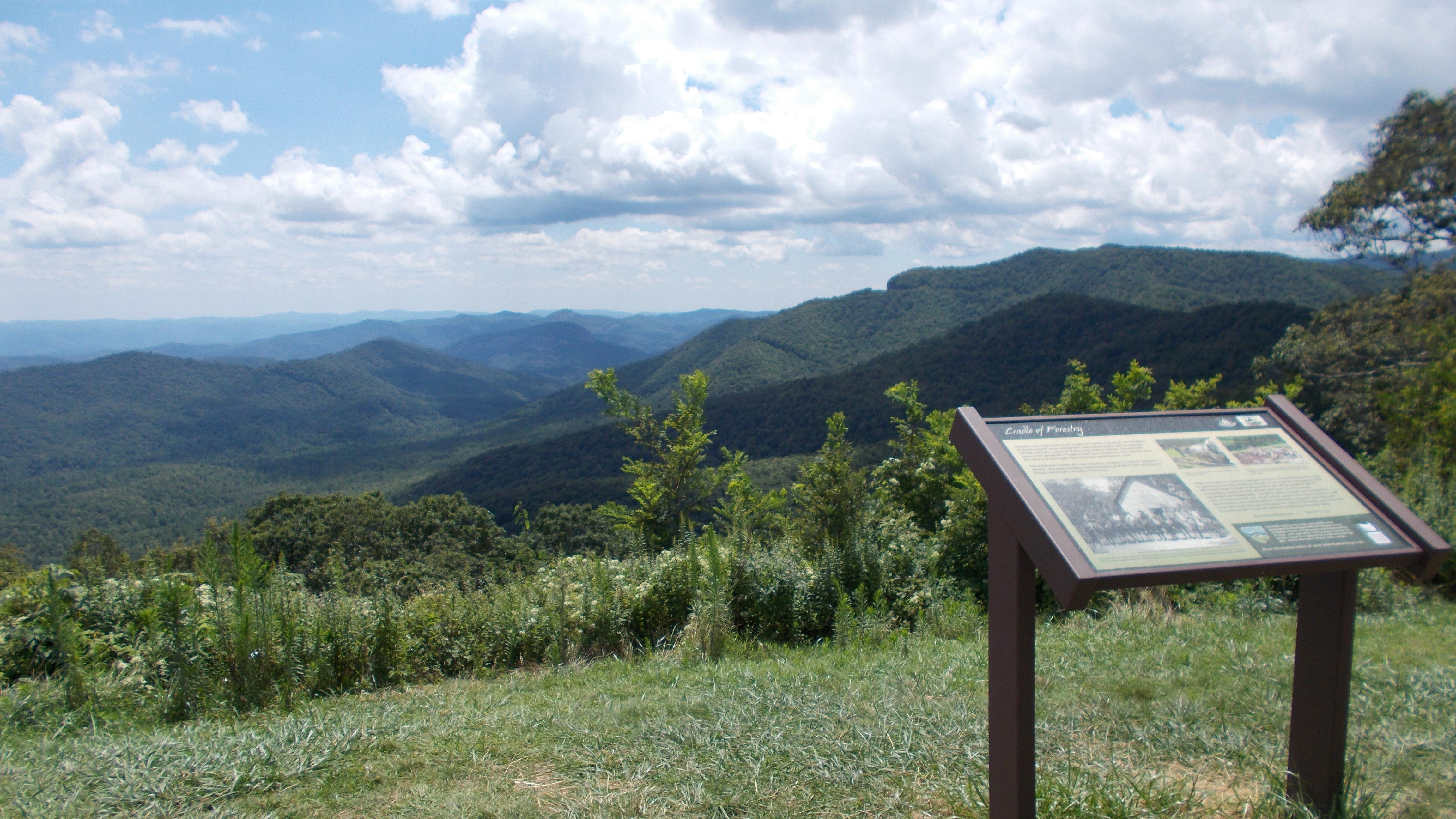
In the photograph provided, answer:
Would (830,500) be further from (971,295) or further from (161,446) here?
(161,446)

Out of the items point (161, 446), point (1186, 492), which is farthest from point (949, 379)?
point (161, 446)

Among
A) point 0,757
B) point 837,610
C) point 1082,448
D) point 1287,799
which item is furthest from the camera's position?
point 837,610

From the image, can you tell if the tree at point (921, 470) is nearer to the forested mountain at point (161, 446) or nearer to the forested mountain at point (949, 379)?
the forested mountain at point (949, 379)

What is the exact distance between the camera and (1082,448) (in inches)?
86.7

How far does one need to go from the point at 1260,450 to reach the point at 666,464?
29.3 feet

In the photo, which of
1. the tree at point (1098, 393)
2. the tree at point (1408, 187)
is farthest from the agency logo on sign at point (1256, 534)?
the tree at point (1408, 187)

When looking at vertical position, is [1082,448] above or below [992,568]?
above

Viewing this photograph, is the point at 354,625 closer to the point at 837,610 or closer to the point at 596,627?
the point at 596,627

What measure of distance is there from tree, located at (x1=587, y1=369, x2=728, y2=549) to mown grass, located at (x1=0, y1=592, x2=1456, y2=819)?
21.3ft

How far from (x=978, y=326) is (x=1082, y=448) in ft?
252

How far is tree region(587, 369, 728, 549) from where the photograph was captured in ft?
35.1

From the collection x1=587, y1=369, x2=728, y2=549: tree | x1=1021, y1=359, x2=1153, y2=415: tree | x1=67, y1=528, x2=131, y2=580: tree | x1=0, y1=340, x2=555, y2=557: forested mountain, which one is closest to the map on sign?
x1=67, y1=528, x2=131, y2=580: tree

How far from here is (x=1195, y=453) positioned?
2.21 m

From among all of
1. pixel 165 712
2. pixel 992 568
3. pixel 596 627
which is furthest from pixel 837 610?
pixel 165 712
